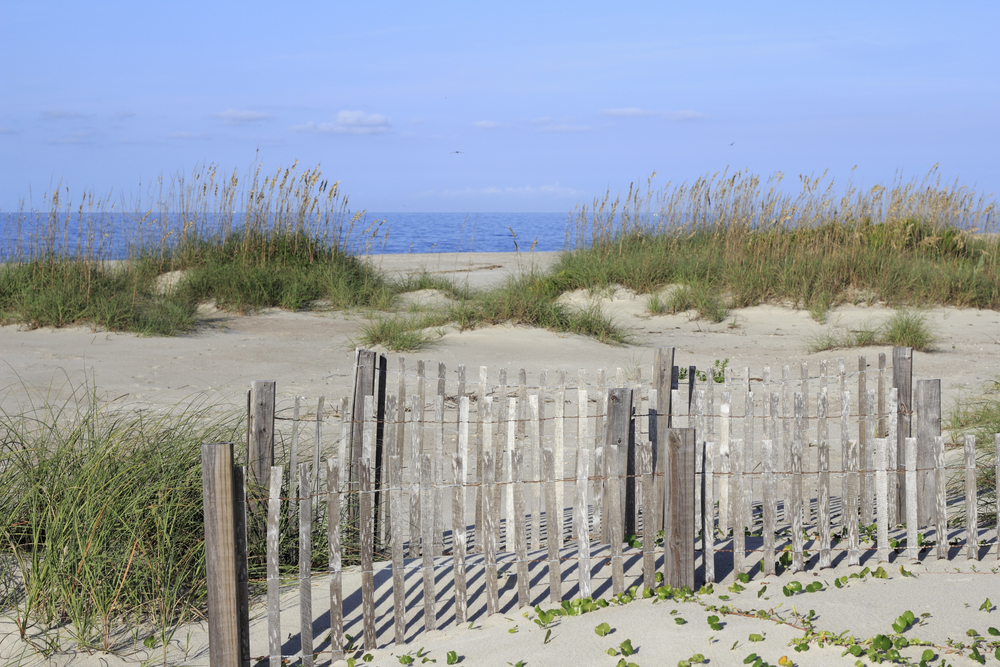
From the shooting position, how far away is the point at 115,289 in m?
8.89

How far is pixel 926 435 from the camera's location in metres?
3.65

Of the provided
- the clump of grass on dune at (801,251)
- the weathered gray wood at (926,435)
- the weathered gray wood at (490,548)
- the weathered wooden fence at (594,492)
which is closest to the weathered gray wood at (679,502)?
the weathered wooden fence at (594,492)

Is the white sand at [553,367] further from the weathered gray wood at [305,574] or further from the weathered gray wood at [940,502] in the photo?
the weathered gray wood at [305,574]

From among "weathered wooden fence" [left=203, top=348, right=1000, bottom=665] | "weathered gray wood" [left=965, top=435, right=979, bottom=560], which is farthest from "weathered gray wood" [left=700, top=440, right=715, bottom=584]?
"weathered gray wood" [left=965, top=435, right=979, bottom=560]

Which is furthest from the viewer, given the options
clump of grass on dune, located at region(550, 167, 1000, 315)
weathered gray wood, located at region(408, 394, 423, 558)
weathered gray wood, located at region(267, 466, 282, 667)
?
clump of grass on dune, located at region(550, 167, 1000, 315)

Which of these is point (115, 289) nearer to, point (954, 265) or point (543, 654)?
point (543, 654)

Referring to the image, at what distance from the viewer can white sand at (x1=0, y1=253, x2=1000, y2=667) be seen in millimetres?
2580

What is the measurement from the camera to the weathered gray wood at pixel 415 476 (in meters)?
2.92

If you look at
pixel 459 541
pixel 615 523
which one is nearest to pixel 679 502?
pixel 615 523

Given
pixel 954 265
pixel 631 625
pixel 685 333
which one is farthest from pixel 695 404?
pixel 954 265

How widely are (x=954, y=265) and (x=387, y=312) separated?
671cm

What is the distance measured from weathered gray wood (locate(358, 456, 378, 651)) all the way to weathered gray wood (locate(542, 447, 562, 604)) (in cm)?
56

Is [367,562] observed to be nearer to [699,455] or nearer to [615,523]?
[615,523]

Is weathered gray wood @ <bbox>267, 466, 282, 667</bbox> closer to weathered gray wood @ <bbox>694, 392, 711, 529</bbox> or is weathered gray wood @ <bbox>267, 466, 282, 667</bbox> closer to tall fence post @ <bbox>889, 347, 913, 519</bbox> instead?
weathered gray wood @ <bbox>694, 392, 711, 529</bbox>
